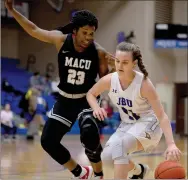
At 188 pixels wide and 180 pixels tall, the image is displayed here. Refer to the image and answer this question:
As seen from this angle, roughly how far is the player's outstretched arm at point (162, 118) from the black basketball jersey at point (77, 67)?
0.75m

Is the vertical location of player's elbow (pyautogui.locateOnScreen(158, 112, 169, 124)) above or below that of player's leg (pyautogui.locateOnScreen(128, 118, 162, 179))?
above

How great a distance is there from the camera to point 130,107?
4.25 meters

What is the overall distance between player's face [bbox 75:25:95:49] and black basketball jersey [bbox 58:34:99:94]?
86mm

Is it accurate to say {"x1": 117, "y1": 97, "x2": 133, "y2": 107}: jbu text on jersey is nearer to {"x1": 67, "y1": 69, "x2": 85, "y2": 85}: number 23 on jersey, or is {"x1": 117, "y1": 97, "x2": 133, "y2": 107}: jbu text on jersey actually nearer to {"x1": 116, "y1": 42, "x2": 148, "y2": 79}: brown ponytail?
{"x1": 116, "y1": 42, "x2": 148, "y2": 79}: brown ponytail

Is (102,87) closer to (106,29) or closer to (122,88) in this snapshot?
(122,88)

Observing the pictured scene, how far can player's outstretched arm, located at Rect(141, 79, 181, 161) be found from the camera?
12.4 feet

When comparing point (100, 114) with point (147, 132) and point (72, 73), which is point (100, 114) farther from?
point (72, 73)

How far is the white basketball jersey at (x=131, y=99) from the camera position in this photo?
4.16 meters

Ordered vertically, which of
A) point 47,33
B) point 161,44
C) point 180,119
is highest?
point 47,33

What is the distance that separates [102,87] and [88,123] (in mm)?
424

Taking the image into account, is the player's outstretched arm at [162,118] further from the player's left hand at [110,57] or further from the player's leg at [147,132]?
the player's left hand at [110,57]

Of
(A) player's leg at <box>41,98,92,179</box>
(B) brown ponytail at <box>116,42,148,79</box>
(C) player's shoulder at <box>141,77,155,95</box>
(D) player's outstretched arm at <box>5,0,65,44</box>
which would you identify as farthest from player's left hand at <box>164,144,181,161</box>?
(D) player's outstretched arm at <box>5,0,65,44</box>

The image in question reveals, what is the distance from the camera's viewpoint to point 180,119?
70.1 ft

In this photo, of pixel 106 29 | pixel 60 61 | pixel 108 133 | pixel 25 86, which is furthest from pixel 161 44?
pixel 60 61
